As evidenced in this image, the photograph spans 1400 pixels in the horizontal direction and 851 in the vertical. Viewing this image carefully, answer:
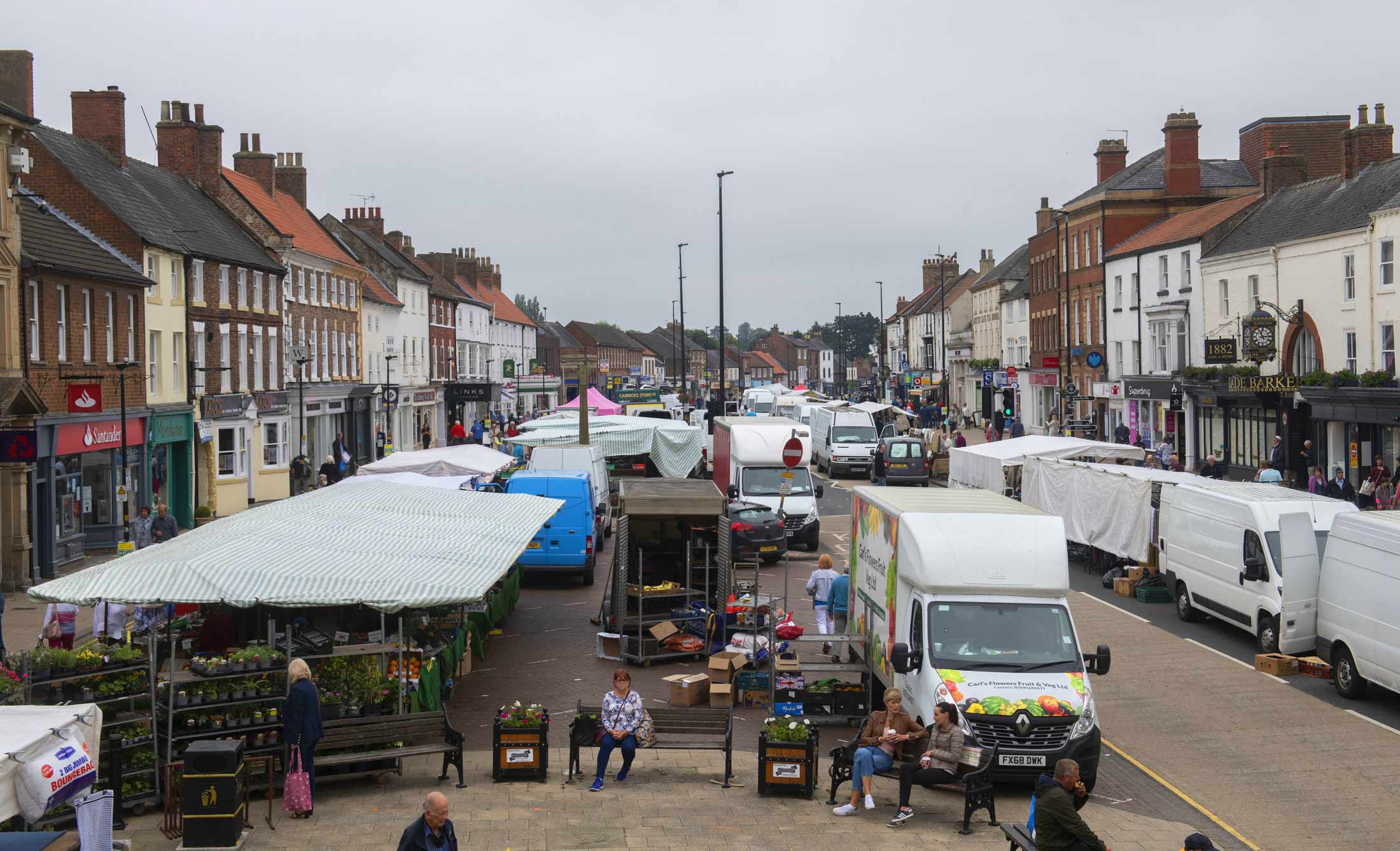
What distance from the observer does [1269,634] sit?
61.5ft

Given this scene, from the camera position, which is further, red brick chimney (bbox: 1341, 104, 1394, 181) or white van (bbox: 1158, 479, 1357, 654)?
red brick chimney (bbox: 1341, 104, 1394, 181)

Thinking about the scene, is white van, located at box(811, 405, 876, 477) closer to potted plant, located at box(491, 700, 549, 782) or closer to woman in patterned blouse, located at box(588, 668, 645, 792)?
woman in patterned blouse, located at box(588, 668, 645, 792)

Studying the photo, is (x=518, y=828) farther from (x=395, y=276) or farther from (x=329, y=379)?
(x=395, y=276)

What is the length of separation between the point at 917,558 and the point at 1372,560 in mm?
6172

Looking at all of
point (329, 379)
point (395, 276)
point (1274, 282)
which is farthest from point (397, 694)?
point (395, 276)

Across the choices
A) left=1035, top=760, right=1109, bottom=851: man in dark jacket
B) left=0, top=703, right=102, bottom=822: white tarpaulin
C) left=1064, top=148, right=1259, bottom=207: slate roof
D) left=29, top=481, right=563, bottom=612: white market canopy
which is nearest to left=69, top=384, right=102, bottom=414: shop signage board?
left=29, top=481, right=563, bottom=612: white market canopy

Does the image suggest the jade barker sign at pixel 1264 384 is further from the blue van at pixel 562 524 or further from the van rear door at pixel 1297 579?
the blue van at pixel 562 524

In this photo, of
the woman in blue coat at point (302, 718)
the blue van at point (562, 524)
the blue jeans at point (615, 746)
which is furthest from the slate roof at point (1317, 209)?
the woman in blue coat at point (302, 718)

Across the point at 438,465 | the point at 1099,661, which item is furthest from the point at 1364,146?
the point at 1099,661

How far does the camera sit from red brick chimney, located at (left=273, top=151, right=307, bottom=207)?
191 ft

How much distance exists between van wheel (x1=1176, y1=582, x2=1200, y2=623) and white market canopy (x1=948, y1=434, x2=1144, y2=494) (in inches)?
349

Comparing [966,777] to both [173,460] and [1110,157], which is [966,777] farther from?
[1110,157]

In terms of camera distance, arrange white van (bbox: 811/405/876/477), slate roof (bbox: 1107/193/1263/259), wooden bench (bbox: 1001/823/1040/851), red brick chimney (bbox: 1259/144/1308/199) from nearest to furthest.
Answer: wooden bench (bbox: 1001/823/1040/851), red brick chimney (bbox: 1259/144/1308/199), slate roof (bbox: 1107/193/1263/259), white van (bbox: 811/405/876/477)

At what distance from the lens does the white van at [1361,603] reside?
15.2 meters
